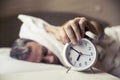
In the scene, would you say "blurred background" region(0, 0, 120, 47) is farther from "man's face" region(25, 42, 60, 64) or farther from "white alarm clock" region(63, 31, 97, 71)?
"white alarm clock" region(63, 31, 97, 71)

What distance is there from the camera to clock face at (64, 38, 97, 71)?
27.9 inches

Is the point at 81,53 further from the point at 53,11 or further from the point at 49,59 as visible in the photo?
the point at 53,11

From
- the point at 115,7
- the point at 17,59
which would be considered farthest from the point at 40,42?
the point at 115,7

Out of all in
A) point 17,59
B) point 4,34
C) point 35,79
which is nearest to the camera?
point 35,79

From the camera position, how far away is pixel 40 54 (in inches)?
38.4

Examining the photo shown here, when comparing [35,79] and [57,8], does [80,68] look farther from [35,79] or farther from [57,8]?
[57,8]

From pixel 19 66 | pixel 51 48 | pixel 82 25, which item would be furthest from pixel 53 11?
pixel 82 25

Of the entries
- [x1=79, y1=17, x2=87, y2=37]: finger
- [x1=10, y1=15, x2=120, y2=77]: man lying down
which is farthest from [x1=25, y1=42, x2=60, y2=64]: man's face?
[x1=79, y1=17, x2=87, y2=37]: finger

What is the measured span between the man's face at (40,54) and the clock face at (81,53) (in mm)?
268

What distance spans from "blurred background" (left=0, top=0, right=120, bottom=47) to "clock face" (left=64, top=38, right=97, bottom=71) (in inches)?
26.1

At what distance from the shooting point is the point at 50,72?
2.28ft

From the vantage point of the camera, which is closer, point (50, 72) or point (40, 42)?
point (50, 72)

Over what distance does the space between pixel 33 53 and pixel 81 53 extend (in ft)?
0.97

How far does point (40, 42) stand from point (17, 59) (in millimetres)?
107
